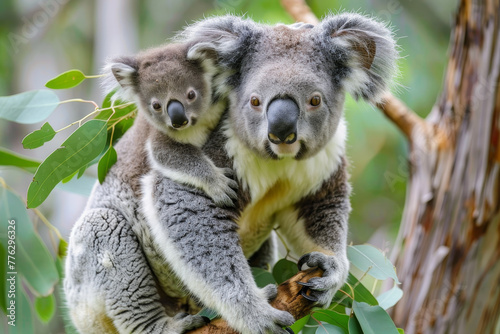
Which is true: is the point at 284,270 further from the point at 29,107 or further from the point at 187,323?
the point at 29,107

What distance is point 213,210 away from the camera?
234cm

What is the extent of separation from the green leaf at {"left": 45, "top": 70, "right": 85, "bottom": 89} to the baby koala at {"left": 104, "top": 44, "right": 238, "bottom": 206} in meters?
0.24

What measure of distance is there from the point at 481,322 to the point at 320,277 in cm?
190

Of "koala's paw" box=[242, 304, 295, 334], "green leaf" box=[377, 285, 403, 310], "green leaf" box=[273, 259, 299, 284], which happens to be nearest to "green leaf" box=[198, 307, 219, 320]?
"koala's paw" box=[242, 304, 295, 334]

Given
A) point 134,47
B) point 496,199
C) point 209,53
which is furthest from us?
point 134,47

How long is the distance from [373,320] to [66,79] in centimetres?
198

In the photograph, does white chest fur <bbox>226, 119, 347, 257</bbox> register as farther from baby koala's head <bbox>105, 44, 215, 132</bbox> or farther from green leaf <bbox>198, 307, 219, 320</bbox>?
green leaf <bbox>198, 307, 219, 320</bbox>

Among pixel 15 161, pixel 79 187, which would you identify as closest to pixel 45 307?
pixel 79 187

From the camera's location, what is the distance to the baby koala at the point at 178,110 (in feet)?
7.68

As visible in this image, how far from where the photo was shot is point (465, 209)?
359cm

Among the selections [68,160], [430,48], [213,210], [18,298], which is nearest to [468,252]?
[213,210]

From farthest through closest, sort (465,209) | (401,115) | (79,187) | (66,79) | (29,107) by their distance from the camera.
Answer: (401,115) < (465,209) < (79,187) < (29,107) < (66,79)

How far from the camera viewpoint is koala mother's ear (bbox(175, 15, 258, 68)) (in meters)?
2.35

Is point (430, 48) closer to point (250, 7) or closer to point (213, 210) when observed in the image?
point (250, 7)
